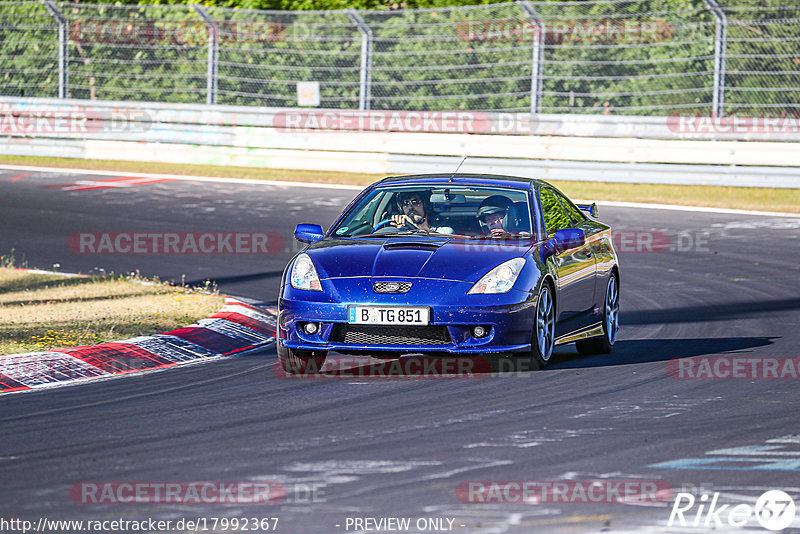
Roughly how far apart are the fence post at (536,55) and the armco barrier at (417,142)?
0.60 meters

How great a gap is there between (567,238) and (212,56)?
698 inches

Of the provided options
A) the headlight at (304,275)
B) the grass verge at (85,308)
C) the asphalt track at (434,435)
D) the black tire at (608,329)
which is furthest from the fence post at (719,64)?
the headlight at (304,275)

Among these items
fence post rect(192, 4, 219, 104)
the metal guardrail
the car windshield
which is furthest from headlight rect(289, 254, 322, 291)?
fence post rect(192, 4, 219, 104)

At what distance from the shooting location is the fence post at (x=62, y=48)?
2695 cm

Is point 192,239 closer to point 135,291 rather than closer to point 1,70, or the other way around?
point 135,291

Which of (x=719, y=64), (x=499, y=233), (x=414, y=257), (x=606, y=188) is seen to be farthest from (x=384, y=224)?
(x=719, y=64)

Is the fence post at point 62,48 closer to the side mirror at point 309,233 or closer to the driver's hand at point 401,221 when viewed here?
the side mirror at point 309,233

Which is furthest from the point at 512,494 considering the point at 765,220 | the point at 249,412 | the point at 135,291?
the point at 765,220

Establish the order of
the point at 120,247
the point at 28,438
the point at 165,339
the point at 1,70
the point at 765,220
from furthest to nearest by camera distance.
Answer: the point at 1,70 < the point at 765,220 < the point at 120,247 < the point at 165,339 < the point at 28,438

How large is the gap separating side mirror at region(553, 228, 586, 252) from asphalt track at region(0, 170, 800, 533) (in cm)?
85

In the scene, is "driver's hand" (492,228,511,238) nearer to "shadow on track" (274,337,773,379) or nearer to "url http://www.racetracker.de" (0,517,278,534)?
"shadow on track" (274,337,773,379)

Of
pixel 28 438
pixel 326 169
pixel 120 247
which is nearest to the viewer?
pixel 28 438

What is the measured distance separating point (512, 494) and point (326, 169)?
19.6 metres

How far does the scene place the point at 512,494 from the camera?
563 centimetres
